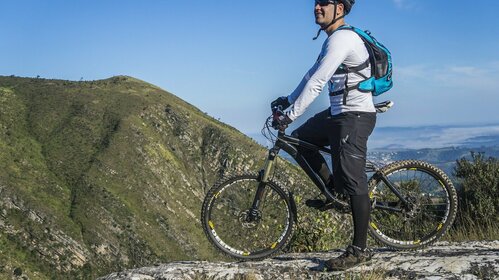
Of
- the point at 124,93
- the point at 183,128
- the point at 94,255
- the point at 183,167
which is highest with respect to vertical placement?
the point at 124,93

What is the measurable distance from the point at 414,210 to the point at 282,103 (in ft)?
7.31

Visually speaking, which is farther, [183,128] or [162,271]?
[183,128]

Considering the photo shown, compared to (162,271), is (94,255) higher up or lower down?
lower down

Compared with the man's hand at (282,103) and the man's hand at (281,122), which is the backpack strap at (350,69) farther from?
the man's hand at (282,103)

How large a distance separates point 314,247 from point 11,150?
13496 centimetres

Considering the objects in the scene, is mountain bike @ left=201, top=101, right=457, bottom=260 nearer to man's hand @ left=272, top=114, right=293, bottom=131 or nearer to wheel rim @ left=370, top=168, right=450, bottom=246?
wheel rim @ left=370, top=168, right=450, bottom=246

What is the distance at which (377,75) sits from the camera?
6.05 metres

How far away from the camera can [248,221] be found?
691 centimetres

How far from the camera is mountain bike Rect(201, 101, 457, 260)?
6793 mm

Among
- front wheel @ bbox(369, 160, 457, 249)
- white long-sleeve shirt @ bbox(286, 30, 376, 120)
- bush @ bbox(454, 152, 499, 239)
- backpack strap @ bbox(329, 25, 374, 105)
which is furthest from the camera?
bush @ bbox(454, 152, 499, 239)

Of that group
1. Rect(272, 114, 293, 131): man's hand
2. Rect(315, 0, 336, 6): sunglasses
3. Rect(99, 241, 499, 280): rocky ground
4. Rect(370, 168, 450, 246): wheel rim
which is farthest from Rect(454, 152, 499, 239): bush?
Rect(315, 0, 336, 6): sunglasses

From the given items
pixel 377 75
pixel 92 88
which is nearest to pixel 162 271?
pixel 377 75

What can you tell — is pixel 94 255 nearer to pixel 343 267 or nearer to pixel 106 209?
pixel 106 209

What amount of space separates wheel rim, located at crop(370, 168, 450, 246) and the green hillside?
95589 millimetres
